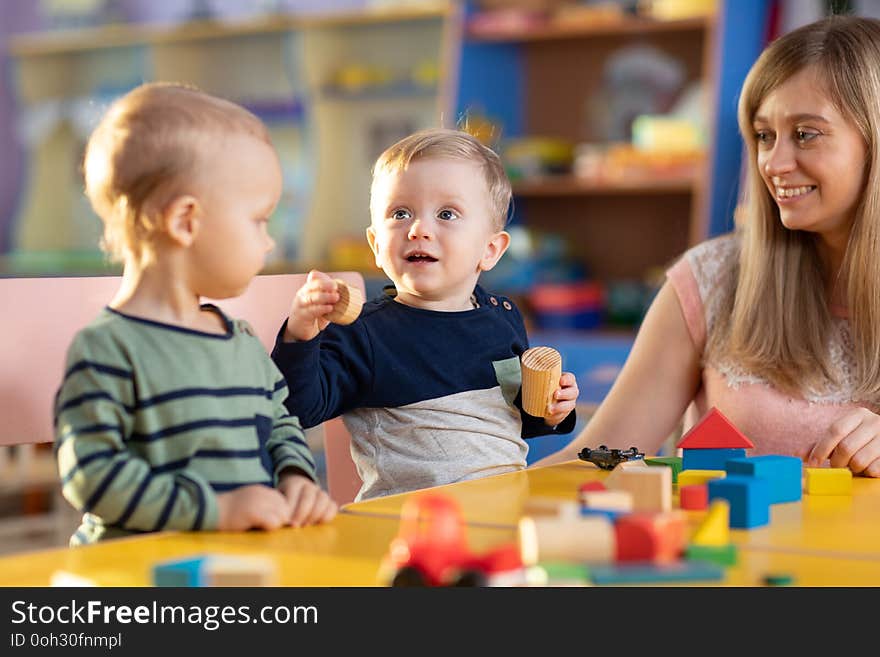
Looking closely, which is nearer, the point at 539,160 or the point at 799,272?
the point at 799,272

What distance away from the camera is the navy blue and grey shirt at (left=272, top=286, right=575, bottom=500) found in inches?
51.8

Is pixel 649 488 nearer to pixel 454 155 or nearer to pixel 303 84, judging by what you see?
pixel 454 155

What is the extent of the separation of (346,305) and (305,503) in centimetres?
22

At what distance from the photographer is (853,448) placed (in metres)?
1.29

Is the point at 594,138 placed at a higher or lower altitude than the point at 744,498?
higher

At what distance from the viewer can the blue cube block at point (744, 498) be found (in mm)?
966

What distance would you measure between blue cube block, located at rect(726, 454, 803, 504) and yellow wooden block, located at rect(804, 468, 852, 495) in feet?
0.09

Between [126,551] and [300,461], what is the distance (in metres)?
0.20

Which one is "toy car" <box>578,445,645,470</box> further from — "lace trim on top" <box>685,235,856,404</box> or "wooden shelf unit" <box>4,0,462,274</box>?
"wooden shelf unit" <box>4,0,462,274</box>

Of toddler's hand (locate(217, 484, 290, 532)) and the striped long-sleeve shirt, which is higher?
the striped long-sleeve shirt

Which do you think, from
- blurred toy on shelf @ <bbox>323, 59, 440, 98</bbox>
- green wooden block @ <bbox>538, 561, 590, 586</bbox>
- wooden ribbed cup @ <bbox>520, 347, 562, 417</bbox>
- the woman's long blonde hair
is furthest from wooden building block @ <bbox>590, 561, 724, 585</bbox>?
blurred toy on shelf @ <bbox>323, 59, 440, 98</bbox>

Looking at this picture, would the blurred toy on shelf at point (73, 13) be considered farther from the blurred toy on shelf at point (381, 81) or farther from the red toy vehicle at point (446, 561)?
the red toy vehicle at point (446, 561)

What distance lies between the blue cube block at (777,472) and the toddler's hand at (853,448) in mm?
182

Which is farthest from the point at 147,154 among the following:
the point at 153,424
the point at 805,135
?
the point at 805,135
